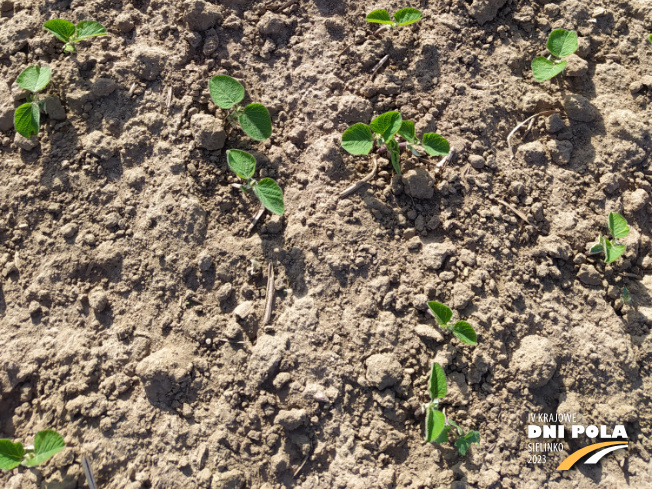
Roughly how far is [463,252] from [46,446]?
6.07 ft

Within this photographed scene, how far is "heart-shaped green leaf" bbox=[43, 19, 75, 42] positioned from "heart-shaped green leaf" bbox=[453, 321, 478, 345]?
219cm

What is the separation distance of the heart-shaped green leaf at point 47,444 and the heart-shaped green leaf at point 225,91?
1494 mm

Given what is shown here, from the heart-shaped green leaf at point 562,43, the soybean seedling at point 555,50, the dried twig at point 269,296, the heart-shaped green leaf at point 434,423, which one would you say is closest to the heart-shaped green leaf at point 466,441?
the heart-shaped green leaf at point 434,423

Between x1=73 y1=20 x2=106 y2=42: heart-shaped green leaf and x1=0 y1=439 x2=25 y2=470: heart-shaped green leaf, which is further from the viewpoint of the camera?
x1=73 y1=20 x2=106 y2=42: heart-shaped green leaf

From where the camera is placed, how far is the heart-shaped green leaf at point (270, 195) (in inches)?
75.1

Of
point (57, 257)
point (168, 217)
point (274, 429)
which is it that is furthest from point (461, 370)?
point (57, 257)

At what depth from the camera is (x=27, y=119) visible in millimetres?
2074

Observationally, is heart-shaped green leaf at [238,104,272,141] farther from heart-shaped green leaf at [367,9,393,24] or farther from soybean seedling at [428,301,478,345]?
soybean seedling at [428,301,478,345]

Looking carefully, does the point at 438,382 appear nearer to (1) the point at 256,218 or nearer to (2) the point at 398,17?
(1) the point at 256,218

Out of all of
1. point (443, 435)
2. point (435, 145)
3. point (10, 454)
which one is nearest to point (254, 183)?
point (435, 145)

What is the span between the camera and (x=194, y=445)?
1803mm

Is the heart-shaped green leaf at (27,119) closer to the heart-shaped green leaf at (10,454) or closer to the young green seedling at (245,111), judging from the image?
the young green seedling at (245,111)

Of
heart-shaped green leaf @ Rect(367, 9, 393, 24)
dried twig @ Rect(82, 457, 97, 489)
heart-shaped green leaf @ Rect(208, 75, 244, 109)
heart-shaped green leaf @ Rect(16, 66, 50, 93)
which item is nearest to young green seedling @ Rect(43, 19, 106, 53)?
heart-shaped green leaf @ Rect(16, 66, 50, 93)

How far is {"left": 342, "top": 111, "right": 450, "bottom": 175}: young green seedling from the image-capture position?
1967mm
